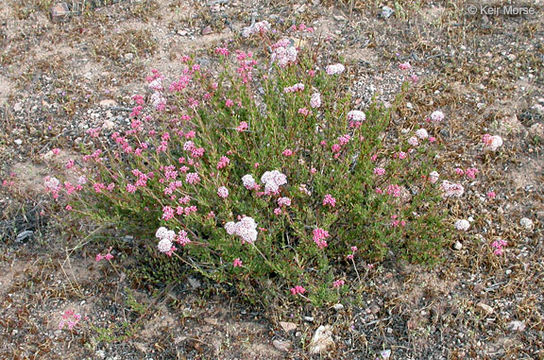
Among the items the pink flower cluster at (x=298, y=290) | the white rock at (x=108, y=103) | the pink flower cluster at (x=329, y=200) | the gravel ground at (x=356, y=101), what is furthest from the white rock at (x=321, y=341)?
the white rock at (x=108, y=103)

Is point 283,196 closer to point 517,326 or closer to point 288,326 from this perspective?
point 288,326

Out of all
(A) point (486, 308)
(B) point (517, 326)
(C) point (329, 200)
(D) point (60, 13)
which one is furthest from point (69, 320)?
(D) point (60, 13)

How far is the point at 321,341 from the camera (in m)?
4.16

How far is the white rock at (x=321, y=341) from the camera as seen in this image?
13.6 feet

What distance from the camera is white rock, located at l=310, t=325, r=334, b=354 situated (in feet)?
13.6

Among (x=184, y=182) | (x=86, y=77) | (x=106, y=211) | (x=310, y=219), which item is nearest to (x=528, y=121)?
(x=310, y=219)

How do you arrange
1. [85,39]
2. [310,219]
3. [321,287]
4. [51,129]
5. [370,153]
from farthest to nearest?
[85,39]
[51,129]
[370,153]
[310,219]
[321,287]

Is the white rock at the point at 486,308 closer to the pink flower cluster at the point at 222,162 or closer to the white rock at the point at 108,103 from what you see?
the pink flower cluster at the point at 222,162

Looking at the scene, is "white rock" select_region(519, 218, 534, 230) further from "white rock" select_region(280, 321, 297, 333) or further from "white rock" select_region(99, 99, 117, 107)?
"white rock" select_region(99, 99, 117, 107)

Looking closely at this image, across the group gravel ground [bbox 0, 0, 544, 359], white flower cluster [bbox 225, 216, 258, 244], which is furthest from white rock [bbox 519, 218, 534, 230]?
white flower cluster [bbox 225, 216, 258, 244]

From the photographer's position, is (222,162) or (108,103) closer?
(222,162)

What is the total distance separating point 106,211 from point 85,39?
3739 millimetres

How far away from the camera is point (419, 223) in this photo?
4395 mm

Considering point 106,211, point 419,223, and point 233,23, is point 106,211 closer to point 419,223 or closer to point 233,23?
point 419,223
